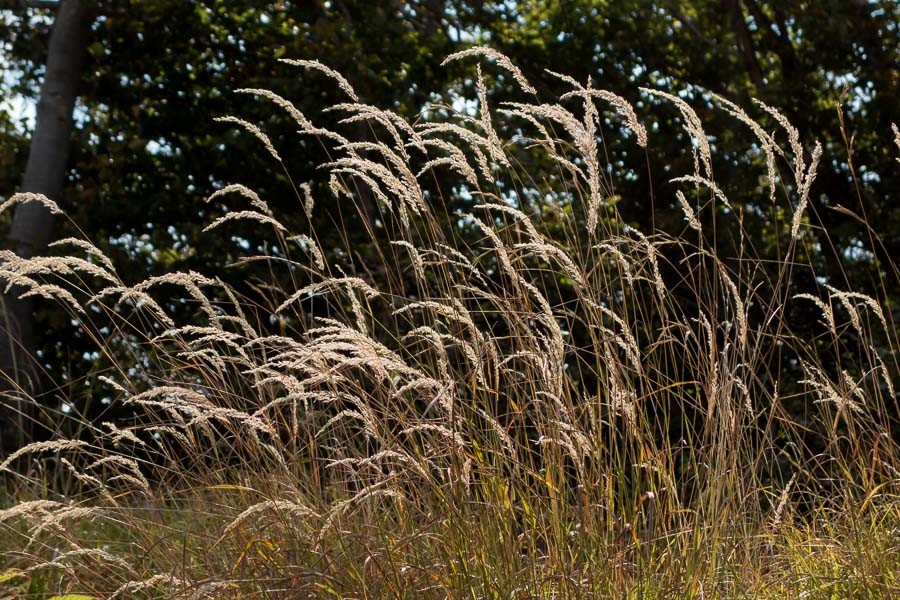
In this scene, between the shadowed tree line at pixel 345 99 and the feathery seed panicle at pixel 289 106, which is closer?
the feathery seed panicle at pixel 289 106

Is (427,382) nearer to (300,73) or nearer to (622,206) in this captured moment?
(622,206)

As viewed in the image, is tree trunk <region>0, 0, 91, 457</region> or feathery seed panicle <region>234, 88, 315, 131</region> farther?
tree trunk <region>0, 0, 91, 457</region>

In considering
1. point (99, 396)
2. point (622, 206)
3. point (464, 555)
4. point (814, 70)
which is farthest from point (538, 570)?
point (814, 70)

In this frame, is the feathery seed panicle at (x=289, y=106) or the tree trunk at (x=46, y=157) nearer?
the feathery seed panicle at (x=289, y=106)

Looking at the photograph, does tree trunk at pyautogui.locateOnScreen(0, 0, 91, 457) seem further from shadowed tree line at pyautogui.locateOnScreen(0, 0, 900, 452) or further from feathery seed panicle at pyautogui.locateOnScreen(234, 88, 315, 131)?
feathery seed panicle at pyautogui.locateOnScreen(234, 88, 315, 131)

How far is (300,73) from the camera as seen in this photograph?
22.4ft

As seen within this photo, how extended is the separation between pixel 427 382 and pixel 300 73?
531 centimetres

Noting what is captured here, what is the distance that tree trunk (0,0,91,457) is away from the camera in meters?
6.59

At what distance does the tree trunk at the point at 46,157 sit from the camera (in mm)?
6586

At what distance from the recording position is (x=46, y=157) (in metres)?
6.98

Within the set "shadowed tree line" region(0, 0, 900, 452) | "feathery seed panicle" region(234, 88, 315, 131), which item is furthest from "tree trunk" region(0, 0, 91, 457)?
"feathery seed panicle" region(234, 88, 315, 131)

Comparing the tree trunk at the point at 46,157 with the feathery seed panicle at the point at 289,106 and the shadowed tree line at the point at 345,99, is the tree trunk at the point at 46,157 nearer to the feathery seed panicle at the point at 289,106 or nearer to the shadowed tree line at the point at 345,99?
the shadowed tree line at the point at 345,99

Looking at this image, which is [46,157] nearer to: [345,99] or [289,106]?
[345,99]

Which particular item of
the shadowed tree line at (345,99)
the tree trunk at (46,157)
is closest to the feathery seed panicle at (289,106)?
the shadowed tree line at (345,99)
